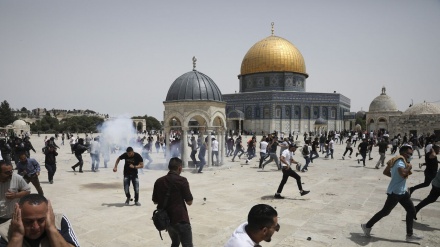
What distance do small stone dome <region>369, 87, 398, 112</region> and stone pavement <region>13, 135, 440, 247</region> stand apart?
45675 millimetres

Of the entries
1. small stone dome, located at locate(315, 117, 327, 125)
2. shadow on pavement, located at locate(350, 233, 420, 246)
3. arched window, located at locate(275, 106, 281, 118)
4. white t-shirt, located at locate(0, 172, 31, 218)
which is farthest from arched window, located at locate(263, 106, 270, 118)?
white t-shirt, located at locate(0, 172, 31, 218)

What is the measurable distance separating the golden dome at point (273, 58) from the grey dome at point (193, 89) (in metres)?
40.2

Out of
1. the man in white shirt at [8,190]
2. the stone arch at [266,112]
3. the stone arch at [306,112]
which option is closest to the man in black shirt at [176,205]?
the man in white shirt at [8,190]

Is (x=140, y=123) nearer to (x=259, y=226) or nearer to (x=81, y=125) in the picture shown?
(x=81, y=125)

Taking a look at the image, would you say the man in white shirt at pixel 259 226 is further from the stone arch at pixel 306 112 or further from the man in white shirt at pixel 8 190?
the stone arch at pixel 306 112

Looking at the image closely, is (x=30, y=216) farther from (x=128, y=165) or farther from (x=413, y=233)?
(x=413, y=233)

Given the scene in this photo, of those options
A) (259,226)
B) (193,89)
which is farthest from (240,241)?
(193,89)

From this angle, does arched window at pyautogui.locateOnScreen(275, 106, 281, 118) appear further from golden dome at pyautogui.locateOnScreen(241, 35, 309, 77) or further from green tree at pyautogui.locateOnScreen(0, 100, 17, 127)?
green tree at pyautogui.locateOnScreen(0, 100, 17, 127)

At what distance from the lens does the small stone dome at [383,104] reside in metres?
53.0

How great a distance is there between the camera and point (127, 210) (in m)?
7.29

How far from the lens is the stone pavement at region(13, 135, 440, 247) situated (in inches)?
218

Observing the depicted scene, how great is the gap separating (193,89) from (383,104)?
48630mm

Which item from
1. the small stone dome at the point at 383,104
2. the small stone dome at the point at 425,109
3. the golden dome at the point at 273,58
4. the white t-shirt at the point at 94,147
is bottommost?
the white t-shirt at the point at 94,147

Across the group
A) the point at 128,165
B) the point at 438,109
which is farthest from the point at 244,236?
the point at 438,109
